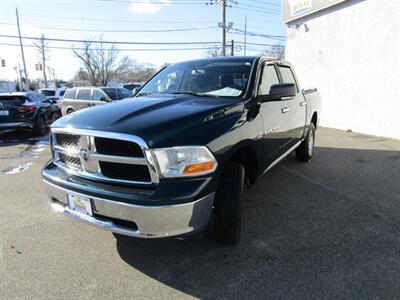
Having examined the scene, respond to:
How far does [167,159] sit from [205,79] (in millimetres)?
1846

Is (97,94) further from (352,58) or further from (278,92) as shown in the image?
(278,92)

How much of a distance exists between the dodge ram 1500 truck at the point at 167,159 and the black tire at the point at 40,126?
8487 millimetres

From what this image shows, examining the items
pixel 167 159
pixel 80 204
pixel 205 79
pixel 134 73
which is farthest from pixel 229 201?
pixel 134 73

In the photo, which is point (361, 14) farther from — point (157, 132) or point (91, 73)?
point (91, 73)

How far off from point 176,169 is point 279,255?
4.49ft

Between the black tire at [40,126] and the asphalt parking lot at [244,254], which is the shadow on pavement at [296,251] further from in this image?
the black tire at [40,126]

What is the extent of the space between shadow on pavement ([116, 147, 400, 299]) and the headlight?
0.94 m

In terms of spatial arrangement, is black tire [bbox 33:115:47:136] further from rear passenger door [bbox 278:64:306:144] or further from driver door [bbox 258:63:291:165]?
driver door [bbox 258:63:291:165]

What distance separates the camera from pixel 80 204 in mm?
2617

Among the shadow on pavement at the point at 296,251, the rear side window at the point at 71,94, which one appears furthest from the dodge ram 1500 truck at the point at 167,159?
A: the rear side window at the point at 71,94

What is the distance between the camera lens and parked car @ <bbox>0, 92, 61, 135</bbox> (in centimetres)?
973

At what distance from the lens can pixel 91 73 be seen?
210ft

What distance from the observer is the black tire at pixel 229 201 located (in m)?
2.78

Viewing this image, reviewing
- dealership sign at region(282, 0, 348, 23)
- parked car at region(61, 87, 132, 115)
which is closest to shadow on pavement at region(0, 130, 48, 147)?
parked car at region(61, 87, 132, 115)
